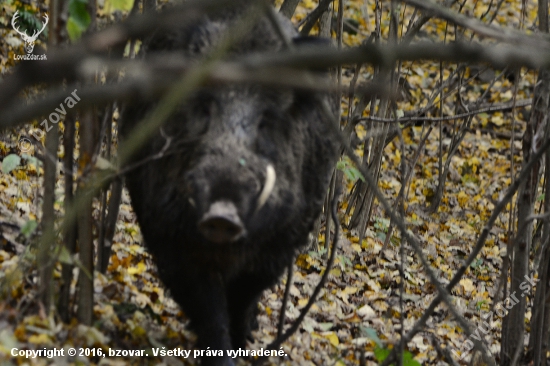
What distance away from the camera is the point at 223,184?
11.4 ft

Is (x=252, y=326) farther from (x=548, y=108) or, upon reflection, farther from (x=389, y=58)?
(x=389, y=58)

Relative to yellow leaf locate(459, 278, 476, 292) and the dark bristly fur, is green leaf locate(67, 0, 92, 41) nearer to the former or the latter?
the dark bristly fur

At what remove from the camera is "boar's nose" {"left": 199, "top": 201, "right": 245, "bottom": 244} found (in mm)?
3213

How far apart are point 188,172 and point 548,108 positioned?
7.86 ft

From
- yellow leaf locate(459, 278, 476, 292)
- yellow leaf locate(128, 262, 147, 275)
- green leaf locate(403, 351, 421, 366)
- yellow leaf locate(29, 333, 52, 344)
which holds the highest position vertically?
yellow leaf locate(459, 278, 476, 292)

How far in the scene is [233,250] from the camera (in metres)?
4.01

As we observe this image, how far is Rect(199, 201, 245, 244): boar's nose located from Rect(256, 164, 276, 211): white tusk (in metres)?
0.36

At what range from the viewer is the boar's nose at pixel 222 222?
3213mm

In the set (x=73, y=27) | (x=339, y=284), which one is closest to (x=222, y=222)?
(x=73, y=27)

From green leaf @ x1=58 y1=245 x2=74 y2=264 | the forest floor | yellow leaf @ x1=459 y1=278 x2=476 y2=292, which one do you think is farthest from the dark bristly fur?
yellow leaf @ x1=459 y1=278 x2=476 y2=292

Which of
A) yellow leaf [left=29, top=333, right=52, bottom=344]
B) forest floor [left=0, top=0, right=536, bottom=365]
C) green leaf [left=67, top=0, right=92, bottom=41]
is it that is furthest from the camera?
forest floor [left=0, top=0, right=536, bottom=365]

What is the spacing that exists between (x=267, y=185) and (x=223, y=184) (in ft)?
1.06

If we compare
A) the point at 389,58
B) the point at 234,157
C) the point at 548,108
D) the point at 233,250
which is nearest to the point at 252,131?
the point at 234,157

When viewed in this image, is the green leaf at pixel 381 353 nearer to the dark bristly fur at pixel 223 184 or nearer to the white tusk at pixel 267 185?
the dark bristly fur at pixel 223 184
